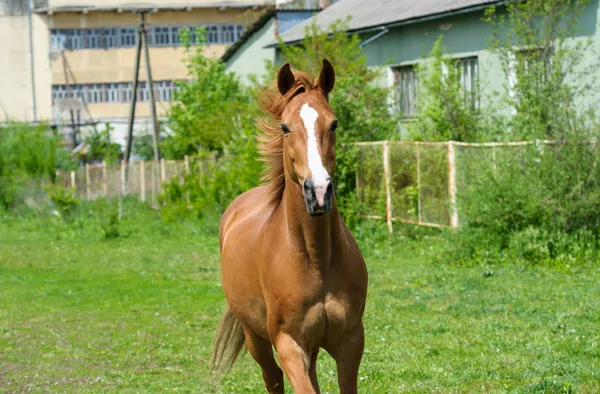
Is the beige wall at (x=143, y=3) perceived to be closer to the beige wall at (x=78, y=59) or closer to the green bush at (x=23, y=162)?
the beige wall at (x=78, y=59)

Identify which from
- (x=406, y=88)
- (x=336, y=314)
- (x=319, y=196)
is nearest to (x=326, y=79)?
(x=319, y=196)

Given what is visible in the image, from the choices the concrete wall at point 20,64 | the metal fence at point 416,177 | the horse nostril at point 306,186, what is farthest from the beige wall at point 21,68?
the horse nostril at point 306,186

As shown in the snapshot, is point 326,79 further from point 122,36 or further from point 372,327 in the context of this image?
point 122,36

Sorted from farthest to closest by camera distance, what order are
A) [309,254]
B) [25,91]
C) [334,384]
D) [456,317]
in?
1. [25,91]
2. [456,317]
3. [334,384]
4. [309,254]

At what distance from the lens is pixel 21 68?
206 feet

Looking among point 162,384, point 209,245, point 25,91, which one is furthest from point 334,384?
point 25,91

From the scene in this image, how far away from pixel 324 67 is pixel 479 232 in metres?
9.62

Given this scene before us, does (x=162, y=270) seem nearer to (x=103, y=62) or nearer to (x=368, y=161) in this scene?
(x=368, y=161)

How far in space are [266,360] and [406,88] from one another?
20.2m

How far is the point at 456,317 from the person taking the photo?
36.1ft

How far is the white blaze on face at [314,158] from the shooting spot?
5.11 m

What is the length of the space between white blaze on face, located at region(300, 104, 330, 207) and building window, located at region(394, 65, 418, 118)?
20885 millimetres

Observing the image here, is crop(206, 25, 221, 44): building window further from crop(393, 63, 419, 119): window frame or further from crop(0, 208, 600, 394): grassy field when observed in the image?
crop(0, 208, 600, 394): grassy field

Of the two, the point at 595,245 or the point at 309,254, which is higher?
the point at 309,254
